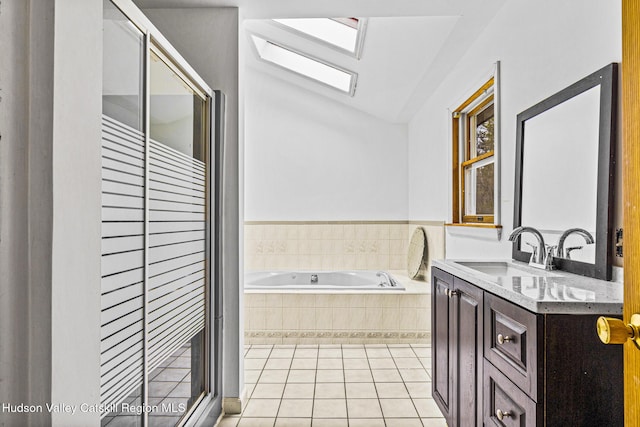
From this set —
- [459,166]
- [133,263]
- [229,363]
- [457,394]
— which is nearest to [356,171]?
[459,166]

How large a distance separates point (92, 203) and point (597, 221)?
1626 mm

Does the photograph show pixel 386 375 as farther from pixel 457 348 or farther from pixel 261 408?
pixel 457 348

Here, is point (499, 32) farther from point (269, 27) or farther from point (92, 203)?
point (92, 203)

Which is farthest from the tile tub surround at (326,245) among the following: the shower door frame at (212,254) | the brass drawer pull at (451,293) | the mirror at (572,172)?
the brass drawer pull at (451,293)

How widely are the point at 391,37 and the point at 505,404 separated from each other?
2.49m

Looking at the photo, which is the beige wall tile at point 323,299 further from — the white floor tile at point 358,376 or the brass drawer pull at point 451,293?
the brass drawer pull at point 451,293

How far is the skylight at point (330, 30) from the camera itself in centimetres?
329

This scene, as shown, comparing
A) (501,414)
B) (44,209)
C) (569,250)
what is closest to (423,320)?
(569,250)

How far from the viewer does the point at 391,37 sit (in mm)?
2910

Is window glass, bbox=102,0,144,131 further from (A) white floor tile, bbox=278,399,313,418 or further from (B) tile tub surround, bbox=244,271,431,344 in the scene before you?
(B) tile tub surround, bbox=244,271,431,344

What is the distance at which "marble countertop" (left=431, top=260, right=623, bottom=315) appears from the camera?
1.07 metres

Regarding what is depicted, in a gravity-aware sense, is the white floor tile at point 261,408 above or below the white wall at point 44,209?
below

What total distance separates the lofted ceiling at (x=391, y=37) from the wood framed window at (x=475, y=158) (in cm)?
38

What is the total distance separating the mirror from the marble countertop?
0.30 feet
